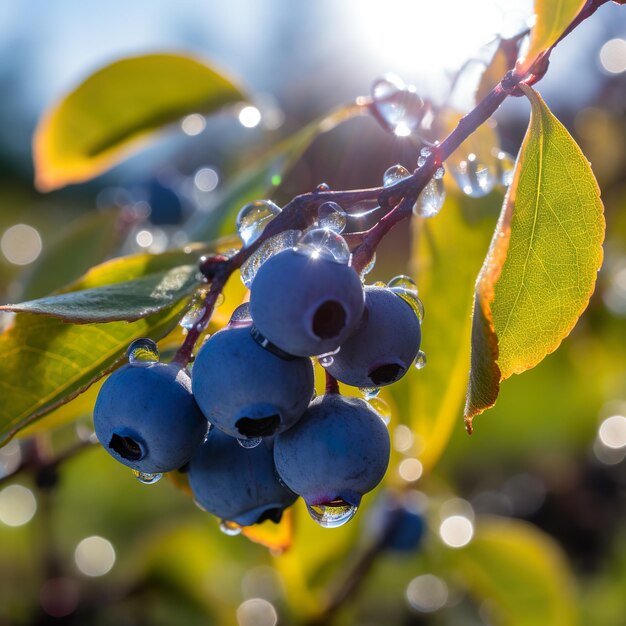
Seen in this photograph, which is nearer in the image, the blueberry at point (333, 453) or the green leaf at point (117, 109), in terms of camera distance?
the blueberry at point (333, 453)

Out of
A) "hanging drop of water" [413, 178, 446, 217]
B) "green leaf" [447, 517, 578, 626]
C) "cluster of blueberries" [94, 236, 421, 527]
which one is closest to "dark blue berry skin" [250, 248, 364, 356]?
"cluster of blueberries" [94, 236, 421, 527]

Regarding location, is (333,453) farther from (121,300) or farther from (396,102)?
(396,102)

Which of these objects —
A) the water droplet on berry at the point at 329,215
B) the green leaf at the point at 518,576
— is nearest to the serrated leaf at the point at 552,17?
the water droplet on berry at the point at 329,215

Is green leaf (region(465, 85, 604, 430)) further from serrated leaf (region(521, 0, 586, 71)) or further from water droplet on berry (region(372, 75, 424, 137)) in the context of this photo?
water droplet on berry (region(372, 75, 424, 137))

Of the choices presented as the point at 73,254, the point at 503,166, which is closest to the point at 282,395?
the point at 503,166

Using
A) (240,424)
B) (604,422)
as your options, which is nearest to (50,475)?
(240,424)

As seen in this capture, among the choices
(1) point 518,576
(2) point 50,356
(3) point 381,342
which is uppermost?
(3) point 381,342

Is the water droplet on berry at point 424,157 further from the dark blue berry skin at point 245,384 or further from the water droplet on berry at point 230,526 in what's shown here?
the water droplet on berry at point 230,526
